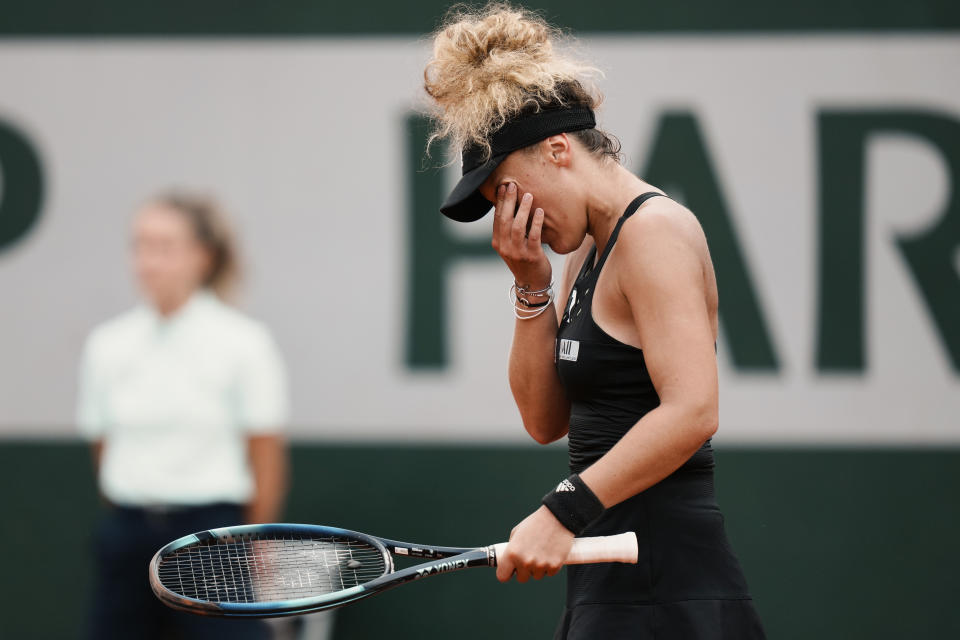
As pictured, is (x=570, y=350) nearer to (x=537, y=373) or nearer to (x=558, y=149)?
(x=537, y=373)

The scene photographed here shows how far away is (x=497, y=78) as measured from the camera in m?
1.94

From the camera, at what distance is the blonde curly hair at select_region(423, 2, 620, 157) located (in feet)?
6.32

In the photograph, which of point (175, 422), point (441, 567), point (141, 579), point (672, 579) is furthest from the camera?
point (175, 422)

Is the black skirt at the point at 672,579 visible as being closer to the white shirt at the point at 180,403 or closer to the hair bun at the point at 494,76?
the hair bun at the point at 494,76

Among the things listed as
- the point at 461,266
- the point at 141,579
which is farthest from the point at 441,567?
the point at 461,266

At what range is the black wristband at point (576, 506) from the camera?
5.91 feet

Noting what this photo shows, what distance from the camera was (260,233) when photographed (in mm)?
3990

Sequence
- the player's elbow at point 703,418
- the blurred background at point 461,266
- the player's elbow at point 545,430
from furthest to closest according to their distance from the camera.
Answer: the blurred background at point 461,266
the player's elbow at point 545,430
the player's elbow at point 703,418

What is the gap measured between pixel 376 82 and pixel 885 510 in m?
2.34

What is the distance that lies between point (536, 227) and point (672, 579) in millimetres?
648

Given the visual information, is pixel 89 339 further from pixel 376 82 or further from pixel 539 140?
pixel 539 140

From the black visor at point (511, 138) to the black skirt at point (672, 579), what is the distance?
610mm

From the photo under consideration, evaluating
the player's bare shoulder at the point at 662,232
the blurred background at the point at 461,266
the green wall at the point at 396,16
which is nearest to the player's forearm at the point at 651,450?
the player's bare shoulder at the point at 662,232

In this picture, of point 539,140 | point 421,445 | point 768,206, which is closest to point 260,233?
point 421,445
